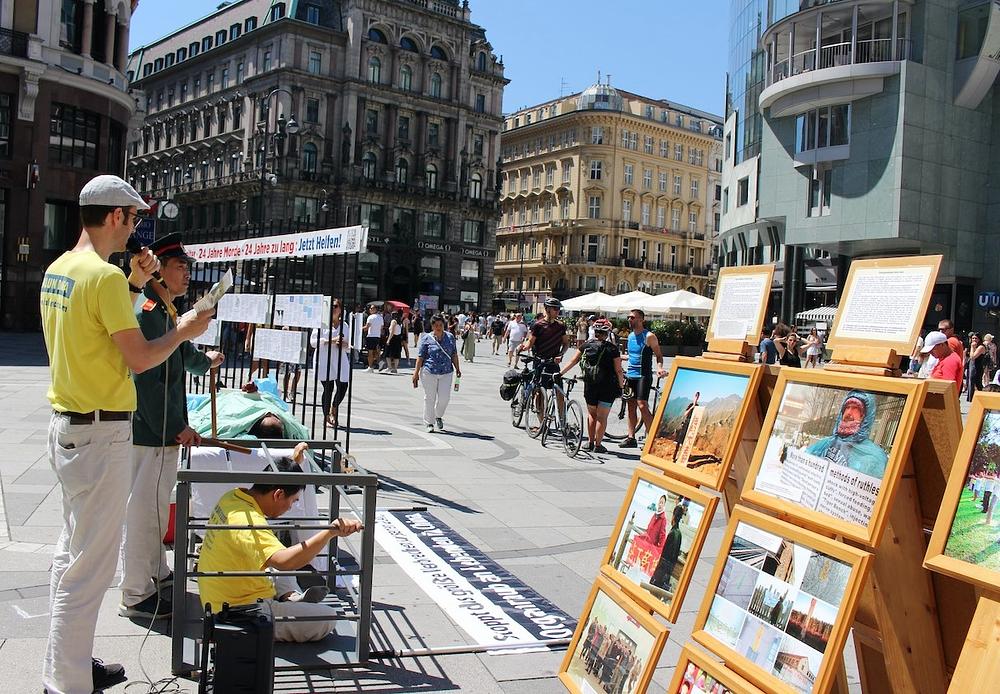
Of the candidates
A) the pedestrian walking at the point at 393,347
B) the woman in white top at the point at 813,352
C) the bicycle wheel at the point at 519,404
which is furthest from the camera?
the pedestrian walking at the point at 393,347

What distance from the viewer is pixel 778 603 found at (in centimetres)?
298

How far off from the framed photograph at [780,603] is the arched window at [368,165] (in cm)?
6514

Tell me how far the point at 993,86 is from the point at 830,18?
7955mm

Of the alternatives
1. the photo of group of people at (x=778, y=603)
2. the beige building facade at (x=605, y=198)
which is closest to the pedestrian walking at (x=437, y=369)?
the photo of group of people at (x=778, y=603)

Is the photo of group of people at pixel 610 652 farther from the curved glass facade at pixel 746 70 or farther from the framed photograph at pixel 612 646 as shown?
the curved glass facade at pixel 746 70

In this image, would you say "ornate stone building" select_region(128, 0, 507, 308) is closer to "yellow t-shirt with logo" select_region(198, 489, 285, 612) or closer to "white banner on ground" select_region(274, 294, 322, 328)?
"white banner on ground" select_region(274, 294, 322, 328)

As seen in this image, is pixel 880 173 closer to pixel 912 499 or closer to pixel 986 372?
pixel 986 372

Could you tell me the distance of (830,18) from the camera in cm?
3478

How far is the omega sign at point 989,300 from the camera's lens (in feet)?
119

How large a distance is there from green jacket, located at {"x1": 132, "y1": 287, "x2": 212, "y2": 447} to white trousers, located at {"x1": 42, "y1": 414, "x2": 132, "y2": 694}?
3.52 ft

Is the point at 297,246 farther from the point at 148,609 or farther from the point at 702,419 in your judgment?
the point at 702,419

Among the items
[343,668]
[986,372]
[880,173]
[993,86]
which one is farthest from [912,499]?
[993,86]

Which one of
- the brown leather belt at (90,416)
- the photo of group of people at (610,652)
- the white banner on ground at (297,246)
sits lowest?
the photo of group of people at (610,652)

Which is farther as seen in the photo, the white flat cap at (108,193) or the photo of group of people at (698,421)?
the white flat cap at (108,193)
